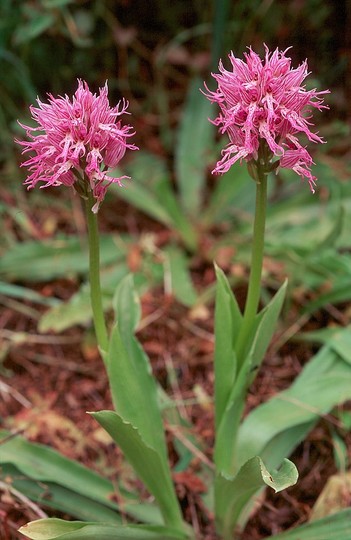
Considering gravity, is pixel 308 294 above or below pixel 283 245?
below

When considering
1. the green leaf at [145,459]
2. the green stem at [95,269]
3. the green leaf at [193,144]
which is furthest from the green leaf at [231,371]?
the green leaf at [193,144]

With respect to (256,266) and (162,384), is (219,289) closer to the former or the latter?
(256,266)

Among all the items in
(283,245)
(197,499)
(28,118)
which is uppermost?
(28,118)

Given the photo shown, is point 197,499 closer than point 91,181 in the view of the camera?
No

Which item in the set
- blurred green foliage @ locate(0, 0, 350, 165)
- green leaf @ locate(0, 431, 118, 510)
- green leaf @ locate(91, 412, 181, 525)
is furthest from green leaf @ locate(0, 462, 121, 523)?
blurred green foliage @ locate(0, 0, 350, 165)

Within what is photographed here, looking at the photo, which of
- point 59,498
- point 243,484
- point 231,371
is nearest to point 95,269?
point 231,371

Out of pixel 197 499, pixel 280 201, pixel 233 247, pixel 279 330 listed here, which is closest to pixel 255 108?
pixel 197 499

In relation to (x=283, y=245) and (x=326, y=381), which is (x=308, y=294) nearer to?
(x=283, y=245)
